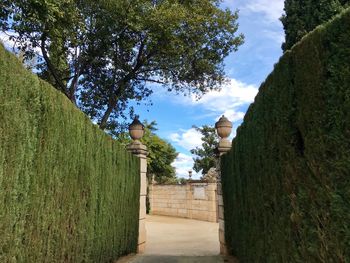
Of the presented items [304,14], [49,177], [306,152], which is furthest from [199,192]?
[306,152]

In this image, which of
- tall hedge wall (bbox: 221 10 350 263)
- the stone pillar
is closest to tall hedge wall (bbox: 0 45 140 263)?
tall hedge wall (bbox: 221 10 350 263)

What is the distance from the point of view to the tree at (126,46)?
11680 mm

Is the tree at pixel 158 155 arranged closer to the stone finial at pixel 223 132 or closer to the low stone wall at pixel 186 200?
the low stone wall at pixel 186 200

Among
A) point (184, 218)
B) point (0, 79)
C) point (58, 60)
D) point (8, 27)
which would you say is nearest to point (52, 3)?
point (8, 27)

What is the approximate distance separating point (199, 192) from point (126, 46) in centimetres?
998

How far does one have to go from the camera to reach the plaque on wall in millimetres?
19922

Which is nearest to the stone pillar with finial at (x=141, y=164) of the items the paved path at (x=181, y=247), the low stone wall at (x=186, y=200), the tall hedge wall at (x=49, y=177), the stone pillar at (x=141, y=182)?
the stone pillar at (x=141, y=182)

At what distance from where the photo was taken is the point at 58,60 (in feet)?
46.5

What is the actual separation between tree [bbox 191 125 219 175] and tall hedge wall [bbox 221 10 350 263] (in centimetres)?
2453

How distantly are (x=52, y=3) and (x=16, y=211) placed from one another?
236 inches

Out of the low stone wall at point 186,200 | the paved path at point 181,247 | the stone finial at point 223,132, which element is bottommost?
the paved path at point 181,247

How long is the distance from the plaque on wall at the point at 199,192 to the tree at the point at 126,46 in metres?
6.53

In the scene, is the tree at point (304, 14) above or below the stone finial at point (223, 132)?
above

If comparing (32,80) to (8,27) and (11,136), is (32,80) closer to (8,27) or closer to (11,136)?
(11,136)
